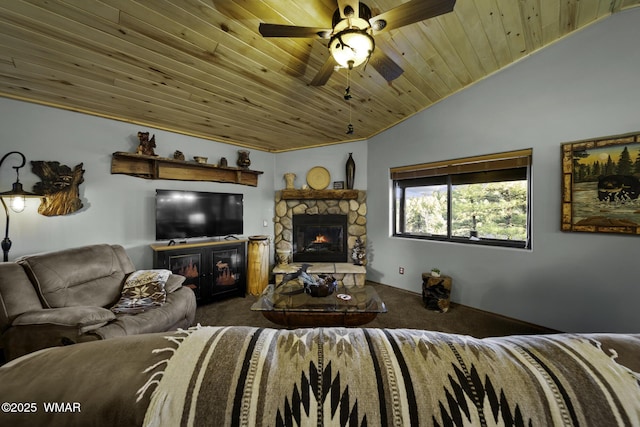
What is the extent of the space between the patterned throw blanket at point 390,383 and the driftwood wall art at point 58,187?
313cm

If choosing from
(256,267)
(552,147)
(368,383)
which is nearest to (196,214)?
(256,267)

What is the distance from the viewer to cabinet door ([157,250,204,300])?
2.79 m

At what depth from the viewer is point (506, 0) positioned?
1746 mm

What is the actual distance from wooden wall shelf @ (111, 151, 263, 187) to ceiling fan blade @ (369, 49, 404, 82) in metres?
2.58

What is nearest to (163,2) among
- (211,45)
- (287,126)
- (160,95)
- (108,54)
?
(211,45)

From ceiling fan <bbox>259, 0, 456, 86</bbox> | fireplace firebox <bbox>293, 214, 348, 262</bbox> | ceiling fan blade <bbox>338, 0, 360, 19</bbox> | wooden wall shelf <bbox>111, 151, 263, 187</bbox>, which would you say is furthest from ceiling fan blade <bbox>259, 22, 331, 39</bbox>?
fireplace firebox <bbox>293, 214, 348, 262</bbox>

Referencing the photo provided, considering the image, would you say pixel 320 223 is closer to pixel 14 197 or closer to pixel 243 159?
pixel 243 159

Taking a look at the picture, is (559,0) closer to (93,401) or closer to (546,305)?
(546,305)

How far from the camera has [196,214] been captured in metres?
3.19

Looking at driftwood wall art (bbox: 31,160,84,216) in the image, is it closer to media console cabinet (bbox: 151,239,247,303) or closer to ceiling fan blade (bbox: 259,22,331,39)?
media console cabinet (bbox: 151,239,247,303)

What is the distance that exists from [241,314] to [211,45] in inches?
109

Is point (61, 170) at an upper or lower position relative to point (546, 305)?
upper

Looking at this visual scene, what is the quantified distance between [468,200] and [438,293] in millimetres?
1325

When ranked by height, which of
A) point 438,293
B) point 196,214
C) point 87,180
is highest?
point 87,180
